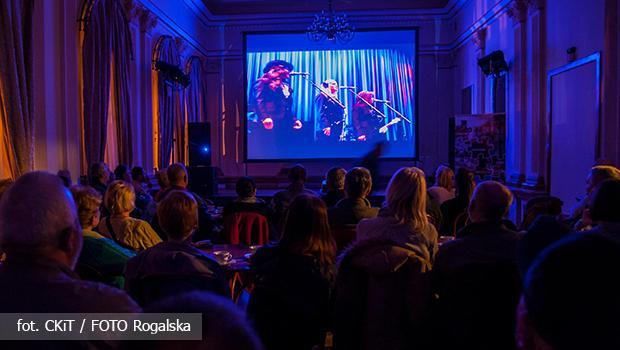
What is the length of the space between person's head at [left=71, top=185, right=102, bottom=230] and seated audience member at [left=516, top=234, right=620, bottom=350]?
8.70 feet

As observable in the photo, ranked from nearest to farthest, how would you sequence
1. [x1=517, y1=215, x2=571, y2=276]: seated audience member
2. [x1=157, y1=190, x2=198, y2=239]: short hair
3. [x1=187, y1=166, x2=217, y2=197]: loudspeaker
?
[x1=517, y1=215, x2=571, y2=276]: seated audience member → [x1=157, y1=190, x2=198, y2=239]: short hair → [x1=187, y1=166, x2=217, y2=197]: loudspeaker

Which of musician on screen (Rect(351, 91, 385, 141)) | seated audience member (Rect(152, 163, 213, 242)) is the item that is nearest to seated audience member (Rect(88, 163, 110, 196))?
seated audience member (Rect(152, 163, 213, 242))

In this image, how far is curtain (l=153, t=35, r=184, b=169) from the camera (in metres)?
9.05

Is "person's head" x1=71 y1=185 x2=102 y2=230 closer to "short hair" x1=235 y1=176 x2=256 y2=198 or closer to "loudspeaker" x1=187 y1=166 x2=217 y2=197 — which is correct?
"short hair" x1=235 y1=176 x2=256 y2=198

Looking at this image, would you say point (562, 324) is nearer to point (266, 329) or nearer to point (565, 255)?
point (565, 255)

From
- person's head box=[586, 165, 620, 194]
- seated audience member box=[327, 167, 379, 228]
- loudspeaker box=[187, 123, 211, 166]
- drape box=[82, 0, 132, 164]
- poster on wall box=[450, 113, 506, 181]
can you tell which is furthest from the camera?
loudspeaker box=[187, 123, 211, 166]

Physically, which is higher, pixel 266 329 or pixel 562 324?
pixel 562 324

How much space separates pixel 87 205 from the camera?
2830mm

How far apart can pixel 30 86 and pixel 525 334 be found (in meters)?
5.39

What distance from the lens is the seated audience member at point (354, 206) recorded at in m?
3.91

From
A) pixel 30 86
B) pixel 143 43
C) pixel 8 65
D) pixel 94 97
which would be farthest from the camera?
pixel 143 43

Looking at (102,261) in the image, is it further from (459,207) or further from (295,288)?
(459,207)

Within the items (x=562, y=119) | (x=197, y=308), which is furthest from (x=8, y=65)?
(x=562, y=119)

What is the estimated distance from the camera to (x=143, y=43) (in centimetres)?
834
